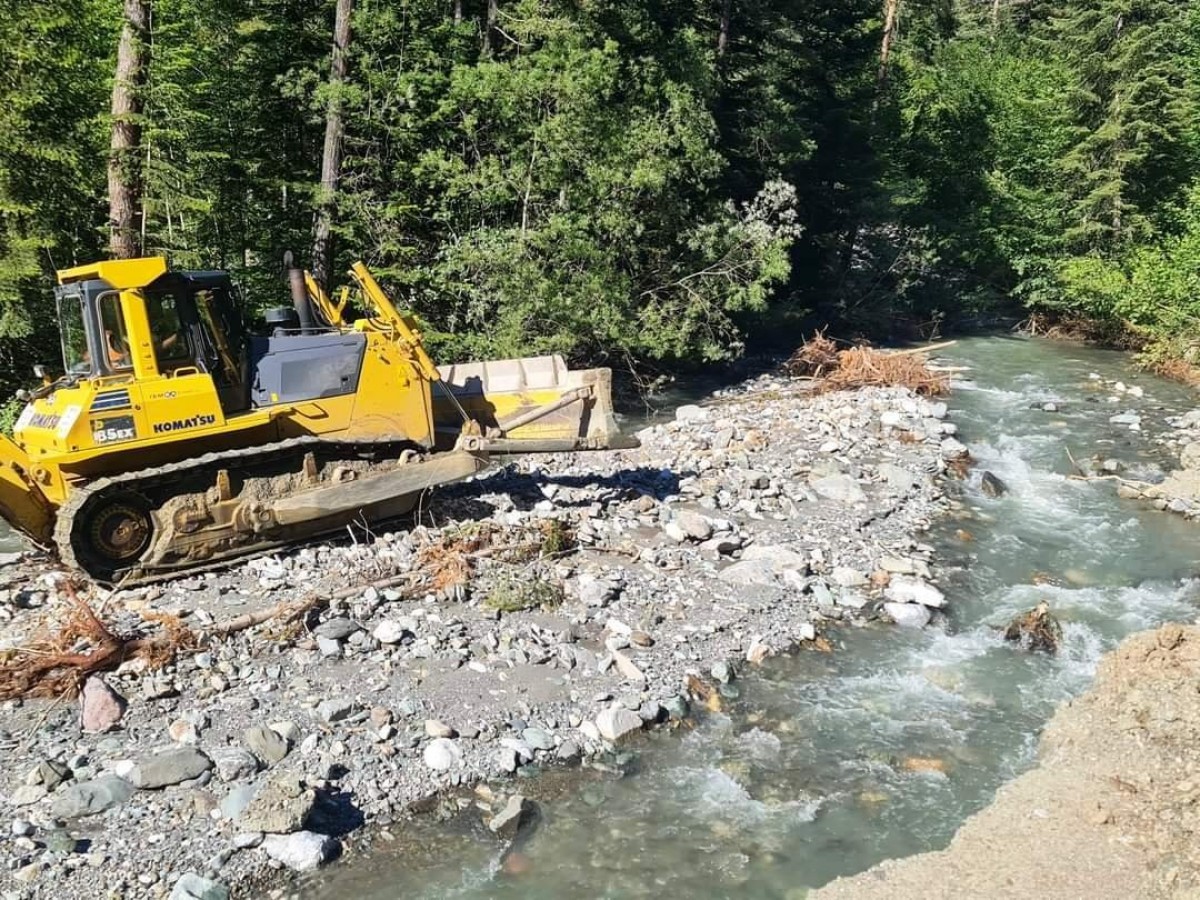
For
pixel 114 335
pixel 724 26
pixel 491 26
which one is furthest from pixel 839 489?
pixel 724 26

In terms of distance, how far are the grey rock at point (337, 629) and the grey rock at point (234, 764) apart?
1460 millimetres

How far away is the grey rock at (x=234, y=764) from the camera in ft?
20.2

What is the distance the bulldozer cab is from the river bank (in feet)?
23.3

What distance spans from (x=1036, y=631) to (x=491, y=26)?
14.7 meters

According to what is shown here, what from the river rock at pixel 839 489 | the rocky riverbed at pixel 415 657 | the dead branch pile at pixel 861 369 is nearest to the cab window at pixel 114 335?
the rocky riverbed at pixel 415 657

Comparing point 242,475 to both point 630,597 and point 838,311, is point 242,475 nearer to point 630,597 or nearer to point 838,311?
point 630,597

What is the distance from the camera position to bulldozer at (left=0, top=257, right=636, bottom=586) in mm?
8172

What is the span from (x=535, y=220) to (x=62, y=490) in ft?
34.1

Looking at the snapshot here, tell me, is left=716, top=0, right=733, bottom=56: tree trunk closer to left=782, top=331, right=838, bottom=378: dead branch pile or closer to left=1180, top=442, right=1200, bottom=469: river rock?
left=782, top=331, right=838, bottom=378: dead branch pile

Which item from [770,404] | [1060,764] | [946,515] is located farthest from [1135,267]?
[1060,764]

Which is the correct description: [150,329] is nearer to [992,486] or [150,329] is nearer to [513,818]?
[513,818]

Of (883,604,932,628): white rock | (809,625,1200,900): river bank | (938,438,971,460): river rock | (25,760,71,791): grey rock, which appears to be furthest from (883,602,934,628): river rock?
(25,760,71,791): grey rock

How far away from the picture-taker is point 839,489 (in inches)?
488

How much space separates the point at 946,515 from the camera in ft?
40.5
